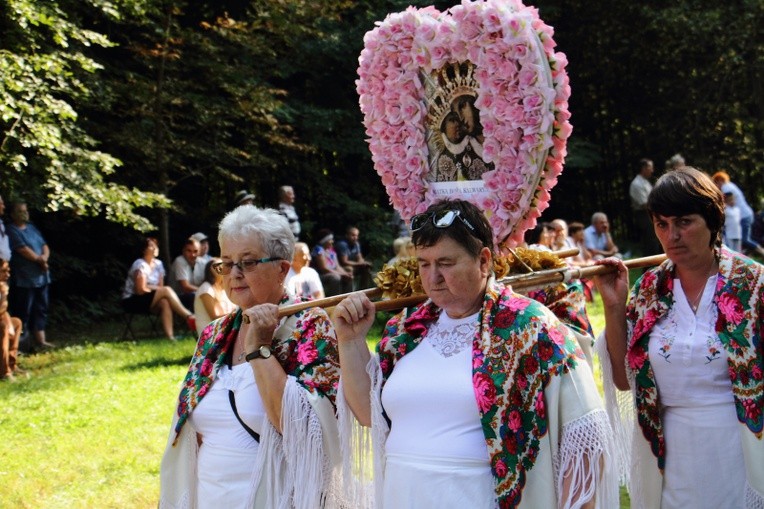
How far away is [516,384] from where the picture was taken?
10.2ft

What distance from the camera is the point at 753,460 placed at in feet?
11.9

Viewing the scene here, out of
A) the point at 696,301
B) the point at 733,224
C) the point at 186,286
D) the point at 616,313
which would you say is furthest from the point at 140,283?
the point at 696,301

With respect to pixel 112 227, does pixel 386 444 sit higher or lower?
lower

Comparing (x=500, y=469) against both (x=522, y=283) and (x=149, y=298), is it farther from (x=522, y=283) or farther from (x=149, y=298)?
(x=149, y=298)

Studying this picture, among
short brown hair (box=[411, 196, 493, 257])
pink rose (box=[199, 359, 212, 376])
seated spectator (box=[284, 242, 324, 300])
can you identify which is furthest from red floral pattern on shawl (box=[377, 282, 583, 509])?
seated spectator (box=[284, 242, 324, 300])

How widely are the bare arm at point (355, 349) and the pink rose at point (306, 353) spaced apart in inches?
9.6

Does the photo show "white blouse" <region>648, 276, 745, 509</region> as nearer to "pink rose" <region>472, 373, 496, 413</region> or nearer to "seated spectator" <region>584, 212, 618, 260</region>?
"pink rose" <region>472, 373, 496, 413</region>

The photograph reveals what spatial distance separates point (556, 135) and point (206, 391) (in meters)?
1.82

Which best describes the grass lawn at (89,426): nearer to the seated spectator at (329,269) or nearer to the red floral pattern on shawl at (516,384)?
the seated spectator at (329,269)

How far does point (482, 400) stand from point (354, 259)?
1452cm

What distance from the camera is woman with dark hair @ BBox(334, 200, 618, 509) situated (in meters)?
3.08

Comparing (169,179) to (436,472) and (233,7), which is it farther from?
(436,472)

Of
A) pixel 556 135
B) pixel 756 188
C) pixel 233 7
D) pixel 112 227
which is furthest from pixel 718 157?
pixel 556 135

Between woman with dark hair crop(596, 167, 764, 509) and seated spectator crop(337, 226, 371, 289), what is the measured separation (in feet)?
42.3
